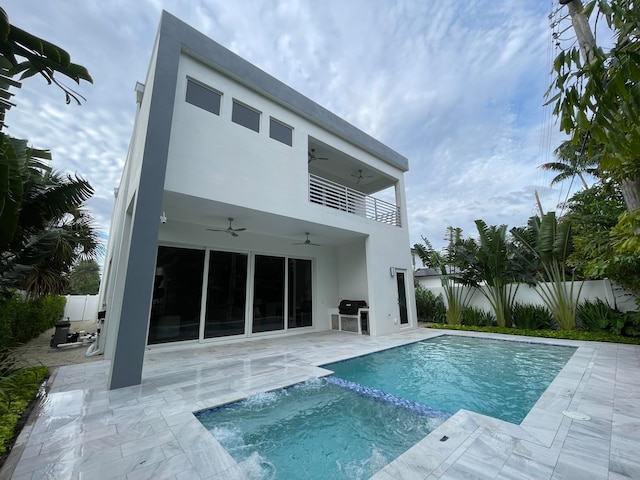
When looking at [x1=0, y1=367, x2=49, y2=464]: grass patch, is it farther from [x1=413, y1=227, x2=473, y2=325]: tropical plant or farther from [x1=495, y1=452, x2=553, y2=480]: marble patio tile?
[x1=413, y1=227, x2=473, y2=325]: tropical plant

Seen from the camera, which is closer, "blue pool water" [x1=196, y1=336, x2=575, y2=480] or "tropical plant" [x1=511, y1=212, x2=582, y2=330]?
"blue pool water" [x1=196, y1=336, x2=575, y2=480]

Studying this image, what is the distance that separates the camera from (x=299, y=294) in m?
11.7

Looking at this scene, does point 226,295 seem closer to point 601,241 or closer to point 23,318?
point 23,318

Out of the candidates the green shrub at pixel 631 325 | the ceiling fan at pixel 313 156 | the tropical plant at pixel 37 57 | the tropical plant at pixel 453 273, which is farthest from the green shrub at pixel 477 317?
the tropical plant at pixel 37 57

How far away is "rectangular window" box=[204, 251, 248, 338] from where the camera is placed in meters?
9.17

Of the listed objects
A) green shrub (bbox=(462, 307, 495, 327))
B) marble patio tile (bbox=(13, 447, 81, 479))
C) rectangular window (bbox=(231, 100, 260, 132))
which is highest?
rectangular window (bbox=(231, 100, 260, 132))

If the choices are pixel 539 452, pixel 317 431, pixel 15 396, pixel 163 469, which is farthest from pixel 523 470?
pixel 15 396

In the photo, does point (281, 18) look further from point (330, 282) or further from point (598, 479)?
point (598, 479)

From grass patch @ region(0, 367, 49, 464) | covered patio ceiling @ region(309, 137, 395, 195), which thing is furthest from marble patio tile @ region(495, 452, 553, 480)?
covered patio ceiling @ region(309, 137, 395, 195)

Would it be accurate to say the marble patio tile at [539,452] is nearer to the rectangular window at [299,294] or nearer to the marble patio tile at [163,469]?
the marble patio tile at [163,469]

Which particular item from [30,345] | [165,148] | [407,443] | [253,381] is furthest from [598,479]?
[30,345]

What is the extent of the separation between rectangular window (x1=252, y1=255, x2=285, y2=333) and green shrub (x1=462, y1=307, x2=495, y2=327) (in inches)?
346

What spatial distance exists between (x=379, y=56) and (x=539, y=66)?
548 centimetres

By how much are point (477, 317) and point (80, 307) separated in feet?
79.8
